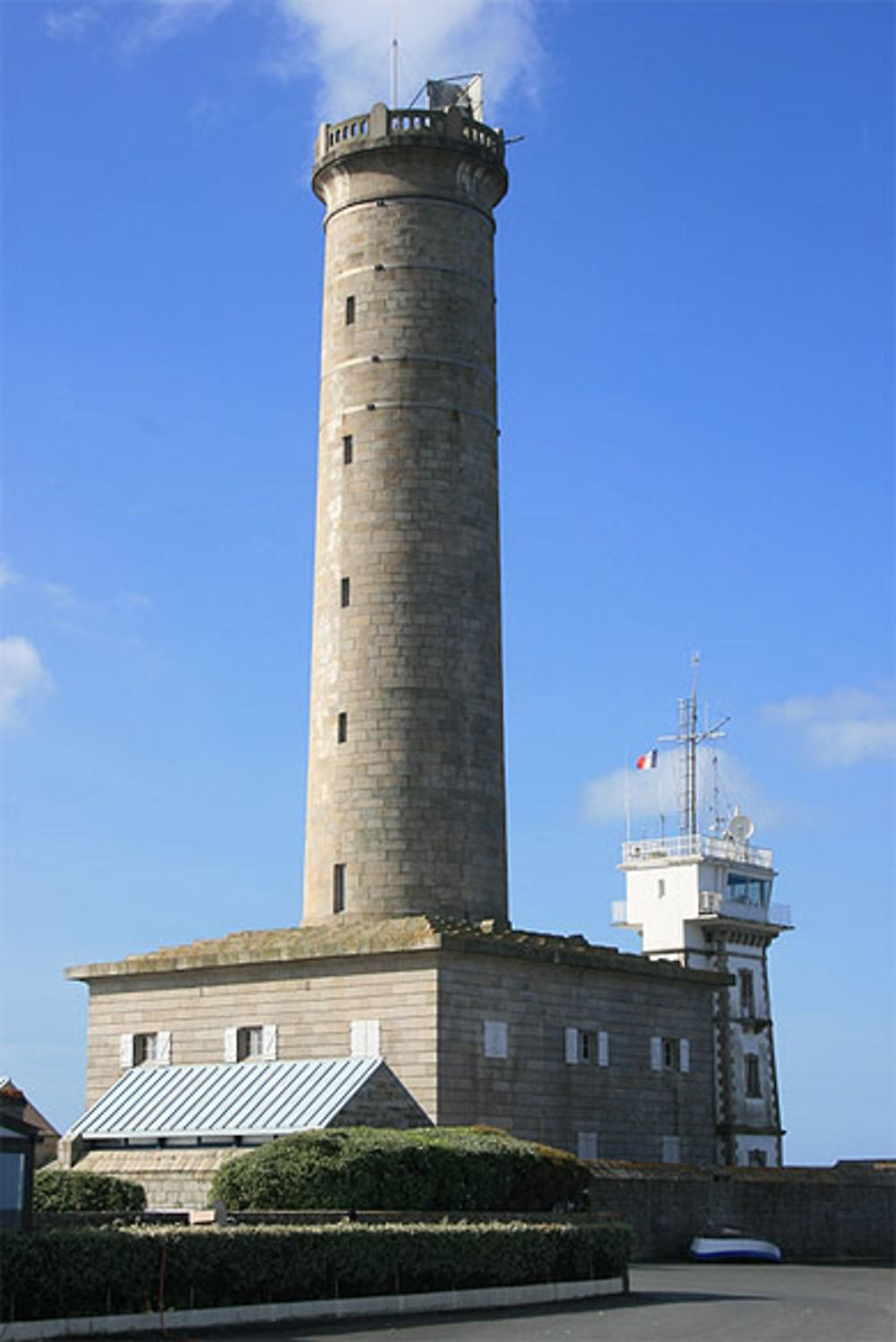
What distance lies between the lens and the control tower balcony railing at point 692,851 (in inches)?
2795

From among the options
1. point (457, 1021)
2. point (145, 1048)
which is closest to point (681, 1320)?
point (457, 1021)

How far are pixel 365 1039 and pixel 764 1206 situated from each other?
9.60 metres

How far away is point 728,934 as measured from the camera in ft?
227

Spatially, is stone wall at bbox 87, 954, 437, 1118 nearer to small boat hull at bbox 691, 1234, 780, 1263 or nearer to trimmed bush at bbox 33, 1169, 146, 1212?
small boat hull at bbox 691, 1234, 780, 1263

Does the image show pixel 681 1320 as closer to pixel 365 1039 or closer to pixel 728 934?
pixel 365 1039

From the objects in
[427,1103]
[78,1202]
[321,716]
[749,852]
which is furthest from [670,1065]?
[749,852]

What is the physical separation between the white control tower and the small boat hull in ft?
90.0

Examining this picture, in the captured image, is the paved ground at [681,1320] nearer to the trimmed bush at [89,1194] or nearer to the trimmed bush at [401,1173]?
the trimmed bush at [401,1173]

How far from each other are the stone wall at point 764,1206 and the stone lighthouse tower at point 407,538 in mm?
6943

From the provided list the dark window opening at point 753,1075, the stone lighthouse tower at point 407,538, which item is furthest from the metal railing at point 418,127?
the dark window opening at point 753,1075

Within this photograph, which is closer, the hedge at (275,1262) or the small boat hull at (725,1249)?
the hedge at (275,1262)

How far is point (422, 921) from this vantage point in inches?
1495

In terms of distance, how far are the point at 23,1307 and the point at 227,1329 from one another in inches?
108

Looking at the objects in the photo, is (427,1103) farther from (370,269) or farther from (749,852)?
(749,852)
